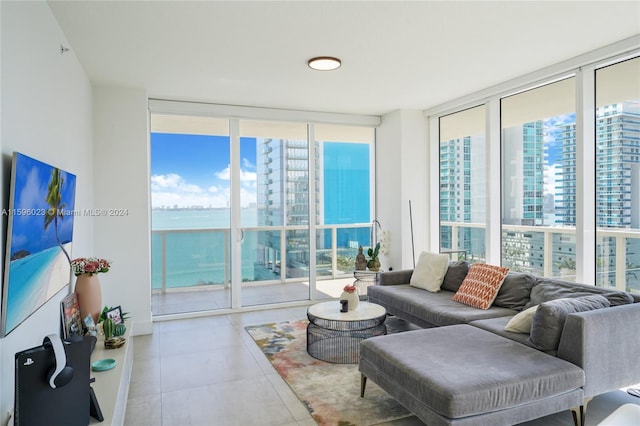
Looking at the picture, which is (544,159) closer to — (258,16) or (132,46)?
(258,16)

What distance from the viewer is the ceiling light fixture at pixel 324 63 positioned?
11.8ft

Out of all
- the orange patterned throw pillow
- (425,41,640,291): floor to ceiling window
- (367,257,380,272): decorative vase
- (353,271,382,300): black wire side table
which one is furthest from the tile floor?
(367,257,380,272): decorative vase

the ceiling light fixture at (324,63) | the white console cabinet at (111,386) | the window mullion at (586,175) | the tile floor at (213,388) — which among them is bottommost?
the tile floor at (213,388)

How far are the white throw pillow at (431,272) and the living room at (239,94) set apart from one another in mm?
694

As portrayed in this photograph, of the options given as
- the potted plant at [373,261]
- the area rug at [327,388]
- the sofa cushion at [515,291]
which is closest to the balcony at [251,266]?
the potted plant at [373,261]

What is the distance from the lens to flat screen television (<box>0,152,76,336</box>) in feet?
5.95

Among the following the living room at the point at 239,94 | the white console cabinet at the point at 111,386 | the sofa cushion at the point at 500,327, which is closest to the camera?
the white console cabinet at the point at 111,386

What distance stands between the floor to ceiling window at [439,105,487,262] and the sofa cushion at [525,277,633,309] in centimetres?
150

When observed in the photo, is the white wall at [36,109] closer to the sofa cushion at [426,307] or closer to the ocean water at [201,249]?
the ocean water at [201,249]

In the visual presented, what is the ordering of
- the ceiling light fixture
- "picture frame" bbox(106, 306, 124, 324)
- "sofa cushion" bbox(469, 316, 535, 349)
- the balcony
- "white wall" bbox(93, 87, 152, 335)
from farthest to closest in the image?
the balcony → "white wall" bbox(93, 87, 152, 335) → the ceiling light fixture → "picture frame" bbox(106, 306, 124, 324) → "sofa cushion" bbox(469, 316, 535, 349)

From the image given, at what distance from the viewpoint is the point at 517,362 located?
2.43 m

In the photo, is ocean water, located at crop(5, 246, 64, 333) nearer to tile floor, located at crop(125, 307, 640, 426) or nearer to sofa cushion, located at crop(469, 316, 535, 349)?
tile floor, located at crop(125, 307, 640, 426)

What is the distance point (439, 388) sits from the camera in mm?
2160

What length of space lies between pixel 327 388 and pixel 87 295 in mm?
1960
